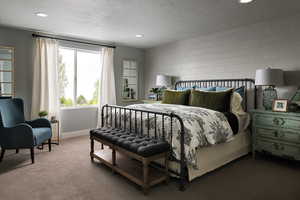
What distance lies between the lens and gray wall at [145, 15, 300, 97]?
312cm

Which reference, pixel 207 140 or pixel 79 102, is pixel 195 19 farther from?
pixel 79 102

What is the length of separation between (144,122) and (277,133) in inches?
81.8

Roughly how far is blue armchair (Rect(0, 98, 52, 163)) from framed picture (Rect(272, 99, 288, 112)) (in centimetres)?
382

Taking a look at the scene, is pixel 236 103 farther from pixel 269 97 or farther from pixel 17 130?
pixel 17 130

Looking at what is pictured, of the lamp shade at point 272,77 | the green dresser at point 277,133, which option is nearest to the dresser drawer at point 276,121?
the green dresser at point 277,133

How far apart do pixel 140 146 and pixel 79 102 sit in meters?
3.13

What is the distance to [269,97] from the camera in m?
3.23

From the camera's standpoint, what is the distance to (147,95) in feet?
19.4

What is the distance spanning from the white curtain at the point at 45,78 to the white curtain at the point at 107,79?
109cm

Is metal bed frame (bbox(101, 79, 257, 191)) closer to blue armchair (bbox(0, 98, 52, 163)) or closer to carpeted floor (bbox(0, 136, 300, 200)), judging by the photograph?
carpeted floor (bbox(0, 136, 300, 200))

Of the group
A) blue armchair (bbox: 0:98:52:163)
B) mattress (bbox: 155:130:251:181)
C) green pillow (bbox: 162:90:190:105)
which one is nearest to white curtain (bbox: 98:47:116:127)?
blue armchair (bbox: 0:98:52:163)

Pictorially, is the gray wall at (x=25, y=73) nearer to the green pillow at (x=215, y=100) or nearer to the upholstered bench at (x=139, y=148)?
the upholstered bench at (x=139, y=148)

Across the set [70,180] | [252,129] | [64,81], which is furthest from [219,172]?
[64,81]

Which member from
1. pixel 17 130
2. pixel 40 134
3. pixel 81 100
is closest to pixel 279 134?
pixel 40 134
